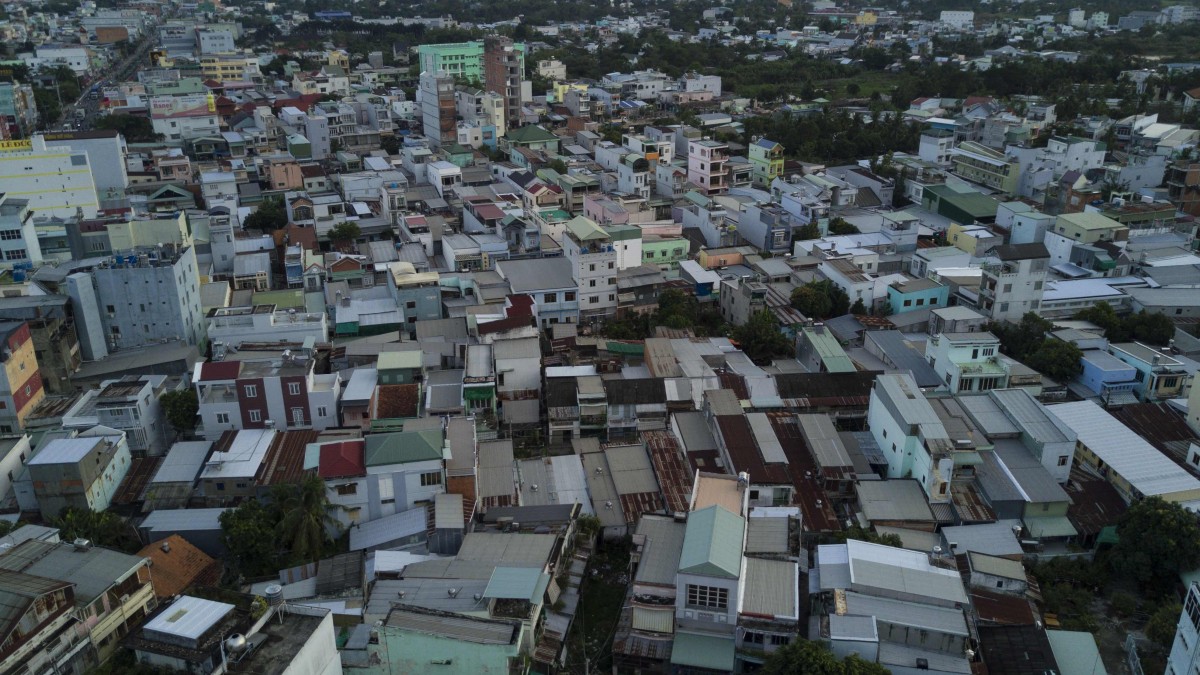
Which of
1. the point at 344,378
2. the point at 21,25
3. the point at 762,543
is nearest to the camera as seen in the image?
the point at 762,543

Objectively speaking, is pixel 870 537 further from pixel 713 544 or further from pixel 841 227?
pixel 841 227

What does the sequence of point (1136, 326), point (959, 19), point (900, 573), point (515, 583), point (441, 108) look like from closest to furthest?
point (515, 583) < point (900, 573) < point (1136, 326) < point (441, 108) < point (959, 19)

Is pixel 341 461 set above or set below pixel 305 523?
above

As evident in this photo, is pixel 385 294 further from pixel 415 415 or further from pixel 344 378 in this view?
pixel 415 415

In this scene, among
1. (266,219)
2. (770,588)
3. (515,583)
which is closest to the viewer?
(515,583)

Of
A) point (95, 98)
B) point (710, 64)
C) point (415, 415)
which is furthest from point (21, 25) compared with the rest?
point (415, 415)

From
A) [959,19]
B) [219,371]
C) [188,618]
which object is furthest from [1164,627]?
[959,19]

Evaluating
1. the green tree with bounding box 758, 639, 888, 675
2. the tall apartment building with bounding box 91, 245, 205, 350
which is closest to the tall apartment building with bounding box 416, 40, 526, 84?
the tall apartment building with bounding box 91, 245, 205, 350

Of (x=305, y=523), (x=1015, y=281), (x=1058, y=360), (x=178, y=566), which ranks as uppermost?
(x=1015, y=281)

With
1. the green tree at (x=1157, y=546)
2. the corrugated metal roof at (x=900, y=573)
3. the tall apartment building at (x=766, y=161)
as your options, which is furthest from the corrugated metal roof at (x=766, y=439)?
the tall apartment building at (x=766, y=161)
